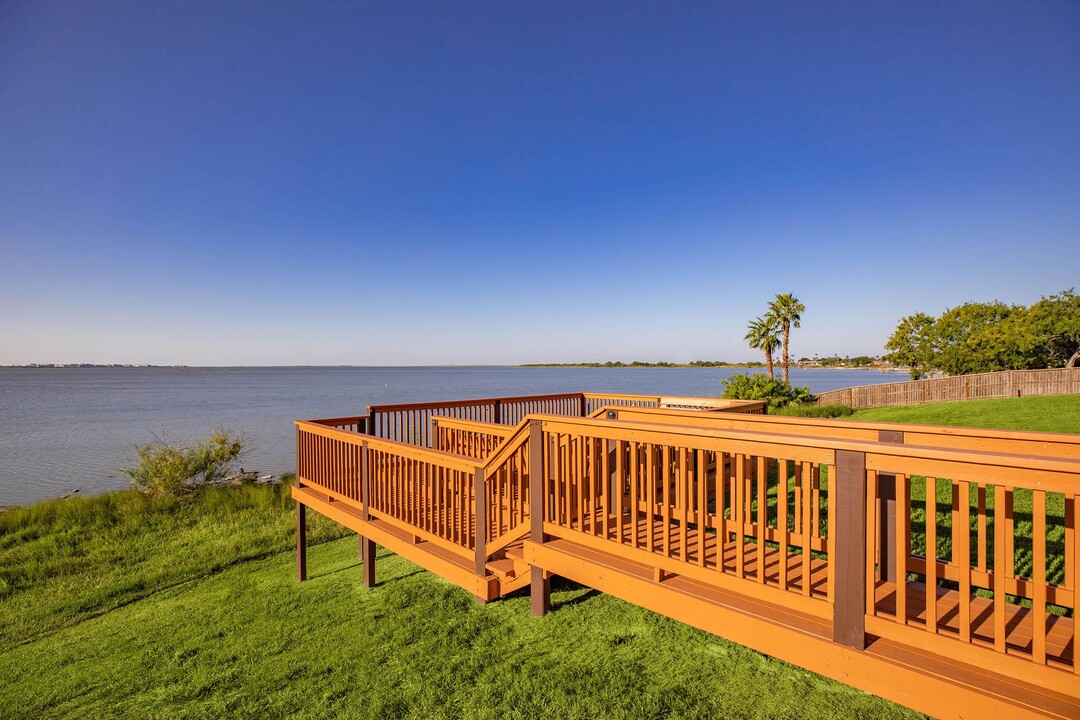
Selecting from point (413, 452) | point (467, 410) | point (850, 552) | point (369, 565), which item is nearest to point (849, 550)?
point (850, 552)

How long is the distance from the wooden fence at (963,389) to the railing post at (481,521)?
2078 centimetres

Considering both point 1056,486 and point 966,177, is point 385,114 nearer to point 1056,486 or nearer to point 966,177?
point 1056,486

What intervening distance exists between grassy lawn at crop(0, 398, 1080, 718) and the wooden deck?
0.62m

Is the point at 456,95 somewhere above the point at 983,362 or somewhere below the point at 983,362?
above

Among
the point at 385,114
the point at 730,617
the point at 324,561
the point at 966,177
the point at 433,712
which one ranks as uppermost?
the point at 385,114

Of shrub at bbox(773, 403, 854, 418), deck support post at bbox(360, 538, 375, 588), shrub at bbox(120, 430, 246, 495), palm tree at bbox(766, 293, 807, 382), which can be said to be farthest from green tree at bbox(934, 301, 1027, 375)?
shrub at bbox(120, 430, 246, 495)

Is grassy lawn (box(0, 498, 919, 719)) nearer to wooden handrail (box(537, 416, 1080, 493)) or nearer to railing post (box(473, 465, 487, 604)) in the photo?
railing post (box(473, 465, 487, 604))

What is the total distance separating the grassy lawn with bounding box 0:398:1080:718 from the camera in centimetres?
323

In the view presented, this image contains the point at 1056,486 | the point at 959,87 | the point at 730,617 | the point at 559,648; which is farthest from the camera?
Answer: the point at 959,87

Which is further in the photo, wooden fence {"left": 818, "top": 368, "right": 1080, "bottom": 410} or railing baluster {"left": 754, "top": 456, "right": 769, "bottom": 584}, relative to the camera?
wooden fence {"left": 818, "top": 368, "right": 1080, "bottom": 410}

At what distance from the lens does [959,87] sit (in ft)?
35.7

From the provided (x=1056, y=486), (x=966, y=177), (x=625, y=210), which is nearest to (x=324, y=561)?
(x=1056, y=486)

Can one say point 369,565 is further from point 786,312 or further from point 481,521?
point 786,312

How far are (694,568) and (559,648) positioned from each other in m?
1.74
